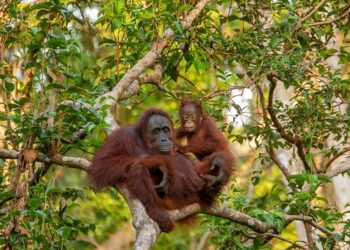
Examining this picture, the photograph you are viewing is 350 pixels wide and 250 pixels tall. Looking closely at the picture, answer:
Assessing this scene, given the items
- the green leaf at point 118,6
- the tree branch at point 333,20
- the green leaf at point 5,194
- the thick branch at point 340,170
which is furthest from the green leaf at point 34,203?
the tree branch at point 333,20

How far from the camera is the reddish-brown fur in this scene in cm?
441

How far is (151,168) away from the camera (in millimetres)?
4809

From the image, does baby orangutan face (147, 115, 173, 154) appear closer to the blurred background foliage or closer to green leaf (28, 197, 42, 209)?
the blurred background foliage

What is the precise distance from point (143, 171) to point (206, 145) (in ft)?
4.04

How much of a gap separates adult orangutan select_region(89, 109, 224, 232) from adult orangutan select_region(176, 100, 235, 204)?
0.42 feet

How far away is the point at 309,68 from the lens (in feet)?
18.6

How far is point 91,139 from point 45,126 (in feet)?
1.43

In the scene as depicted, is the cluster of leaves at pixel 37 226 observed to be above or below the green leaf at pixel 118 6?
below

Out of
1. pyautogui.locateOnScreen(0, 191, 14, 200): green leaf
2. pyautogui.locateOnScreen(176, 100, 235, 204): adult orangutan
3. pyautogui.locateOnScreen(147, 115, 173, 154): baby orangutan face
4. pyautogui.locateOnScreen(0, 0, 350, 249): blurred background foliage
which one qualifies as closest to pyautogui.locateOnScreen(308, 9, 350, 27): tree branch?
pyautogui.locateOnScreen(0, 0, 350, 249): blurred background foliage

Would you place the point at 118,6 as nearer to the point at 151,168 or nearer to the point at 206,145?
the point at 151,168

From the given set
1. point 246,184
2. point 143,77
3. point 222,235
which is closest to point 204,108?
point 143,77

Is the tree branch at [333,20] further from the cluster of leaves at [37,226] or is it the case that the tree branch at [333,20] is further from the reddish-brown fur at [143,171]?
the cluster of leaves at [37,226]

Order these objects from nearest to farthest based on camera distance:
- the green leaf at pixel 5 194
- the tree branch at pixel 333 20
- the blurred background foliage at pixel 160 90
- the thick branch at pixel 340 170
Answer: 1. the green leaf at pixel 5 194
2. the blurred background foliage at pixel 160 90
3. the thick branch at pixel 340 170
4. the tree branch at pixel 333 20

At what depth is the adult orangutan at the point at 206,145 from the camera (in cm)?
503
